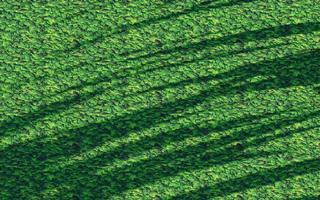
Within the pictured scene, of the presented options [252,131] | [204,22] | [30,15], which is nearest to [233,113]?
[252,131]

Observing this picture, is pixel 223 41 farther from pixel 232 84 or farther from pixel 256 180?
pixel 256 180

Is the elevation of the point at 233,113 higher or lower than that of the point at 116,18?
lower

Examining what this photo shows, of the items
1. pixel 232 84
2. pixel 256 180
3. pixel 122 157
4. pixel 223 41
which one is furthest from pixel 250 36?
pixel 122 157

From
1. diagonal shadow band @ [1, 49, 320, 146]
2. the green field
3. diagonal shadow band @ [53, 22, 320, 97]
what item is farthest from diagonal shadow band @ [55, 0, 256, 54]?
diagonal shadow band @ [1, 49, 320, 146]

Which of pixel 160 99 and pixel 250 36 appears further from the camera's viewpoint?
pixel 250 36

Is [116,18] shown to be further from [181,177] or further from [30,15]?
[181,177]

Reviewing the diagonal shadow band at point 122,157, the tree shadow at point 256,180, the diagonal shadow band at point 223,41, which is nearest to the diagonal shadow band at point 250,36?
the diagonal shadow band at point 223,41

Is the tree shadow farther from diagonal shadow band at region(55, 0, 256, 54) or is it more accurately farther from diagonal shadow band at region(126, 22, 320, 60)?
diagonal shadow band at region(55, 0, 256, 54)
